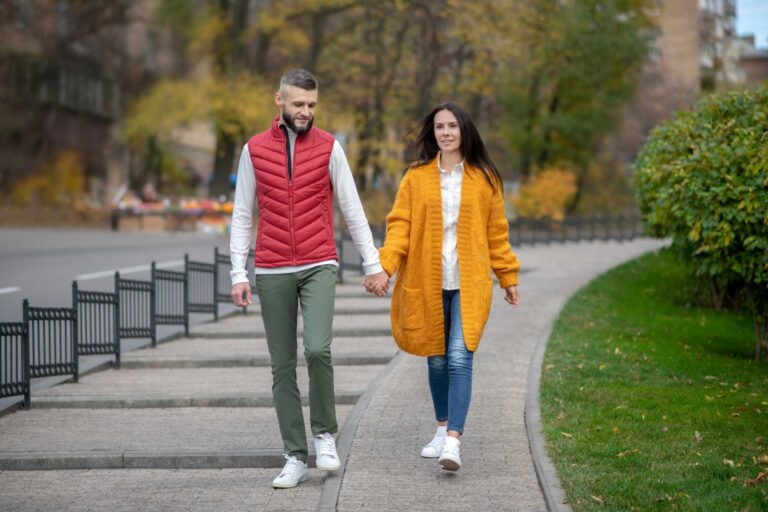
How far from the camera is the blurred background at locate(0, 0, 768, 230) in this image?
3869 cm

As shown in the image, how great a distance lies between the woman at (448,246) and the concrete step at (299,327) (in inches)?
318

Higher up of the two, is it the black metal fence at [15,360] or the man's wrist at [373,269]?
the man's wrist at [373,269]

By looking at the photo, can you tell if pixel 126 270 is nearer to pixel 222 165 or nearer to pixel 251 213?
pixel 251 213

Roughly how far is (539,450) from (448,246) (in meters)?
1.58

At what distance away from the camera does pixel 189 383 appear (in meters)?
12.1

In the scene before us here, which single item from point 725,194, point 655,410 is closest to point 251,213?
point 655,410

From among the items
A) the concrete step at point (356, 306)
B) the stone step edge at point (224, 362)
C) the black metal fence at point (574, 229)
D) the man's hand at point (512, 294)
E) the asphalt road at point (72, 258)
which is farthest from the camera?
the black metal fence at point (574, 229)

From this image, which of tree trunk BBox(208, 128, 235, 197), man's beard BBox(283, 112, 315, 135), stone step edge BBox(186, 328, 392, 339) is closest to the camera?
man's beard BBox(283, 112, 315, 135)

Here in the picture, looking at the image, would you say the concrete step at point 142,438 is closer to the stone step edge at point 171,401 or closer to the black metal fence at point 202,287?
A: the stone step edge at point 171,401

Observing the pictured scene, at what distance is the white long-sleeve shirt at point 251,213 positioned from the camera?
714 cm

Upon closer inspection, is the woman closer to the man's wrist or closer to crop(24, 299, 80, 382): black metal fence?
the man's wrist

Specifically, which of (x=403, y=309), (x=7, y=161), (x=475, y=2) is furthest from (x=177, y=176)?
(x=403, y=309)

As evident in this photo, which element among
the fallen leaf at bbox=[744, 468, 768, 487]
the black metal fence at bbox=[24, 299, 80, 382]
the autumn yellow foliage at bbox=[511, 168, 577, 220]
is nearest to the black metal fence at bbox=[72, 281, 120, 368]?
the black metal fence at bbox=[24, 299, 80, 382]

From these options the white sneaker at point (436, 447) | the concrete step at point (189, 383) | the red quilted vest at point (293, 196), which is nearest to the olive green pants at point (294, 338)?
the red quilted vest at point (293, 196)
